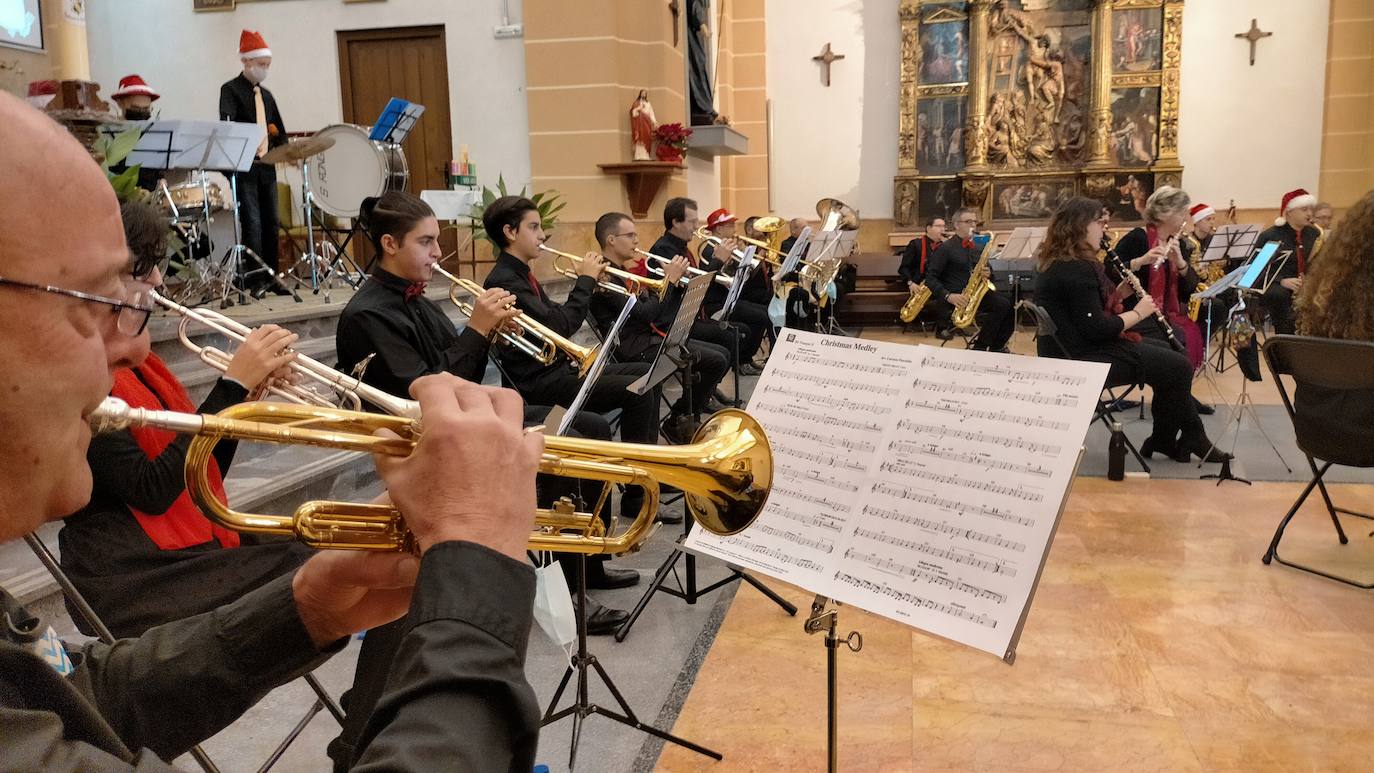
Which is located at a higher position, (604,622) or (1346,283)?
(1346,283)

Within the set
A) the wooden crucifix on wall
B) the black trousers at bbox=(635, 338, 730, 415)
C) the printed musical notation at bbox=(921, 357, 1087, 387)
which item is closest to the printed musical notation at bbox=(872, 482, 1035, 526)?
the printed musical notation at bbox=(921, 357, 1087, 387)

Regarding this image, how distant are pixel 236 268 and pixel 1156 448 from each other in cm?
578

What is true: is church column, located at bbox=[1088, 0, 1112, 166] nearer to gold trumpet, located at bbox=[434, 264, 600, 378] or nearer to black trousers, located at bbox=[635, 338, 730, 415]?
black trousers, located at bbox=[635, 338, 730, 415]

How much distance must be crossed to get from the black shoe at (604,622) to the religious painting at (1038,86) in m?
11.4

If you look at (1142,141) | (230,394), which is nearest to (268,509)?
(230,394)

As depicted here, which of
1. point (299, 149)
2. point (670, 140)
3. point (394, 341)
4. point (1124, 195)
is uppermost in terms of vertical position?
point (670, 140)

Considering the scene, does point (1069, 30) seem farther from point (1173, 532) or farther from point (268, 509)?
point (268, 509)

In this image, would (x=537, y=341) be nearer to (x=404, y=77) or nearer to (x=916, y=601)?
(x=916, y=601)

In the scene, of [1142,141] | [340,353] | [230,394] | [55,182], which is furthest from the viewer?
[1142,141]

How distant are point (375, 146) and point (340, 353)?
11.5 ft

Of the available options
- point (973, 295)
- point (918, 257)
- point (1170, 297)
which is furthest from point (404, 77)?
point (1170, 297)

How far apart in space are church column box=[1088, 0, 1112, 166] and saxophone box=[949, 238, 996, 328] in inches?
196

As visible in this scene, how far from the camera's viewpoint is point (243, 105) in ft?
22.2

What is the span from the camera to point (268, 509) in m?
3.45
